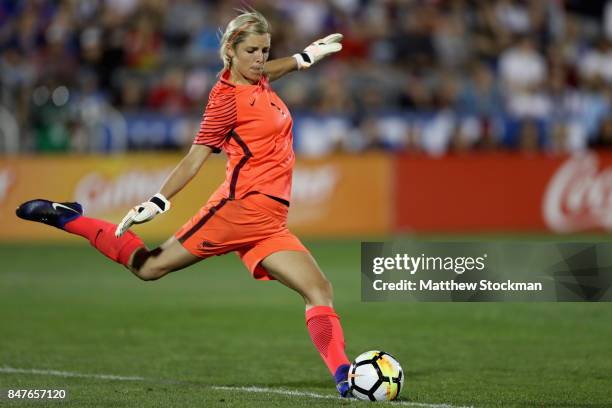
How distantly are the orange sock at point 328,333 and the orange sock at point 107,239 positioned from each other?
1.27 meters

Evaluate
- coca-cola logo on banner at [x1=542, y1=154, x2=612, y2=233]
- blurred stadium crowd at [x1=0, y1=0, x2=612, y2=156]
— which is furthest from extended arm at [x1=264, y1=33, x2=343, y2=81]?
coca-cola logo on banner at [x1=542, y1=154, x2=612, y2=233]

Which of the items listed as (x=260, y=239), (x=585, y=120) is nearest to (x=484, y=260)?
(x=260, y=239)

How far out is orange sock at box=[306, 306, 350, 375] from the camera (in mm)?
7254

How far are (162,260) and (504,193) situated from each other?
14.3m

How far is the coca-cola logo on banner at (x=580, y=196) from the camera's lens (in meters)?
20.6

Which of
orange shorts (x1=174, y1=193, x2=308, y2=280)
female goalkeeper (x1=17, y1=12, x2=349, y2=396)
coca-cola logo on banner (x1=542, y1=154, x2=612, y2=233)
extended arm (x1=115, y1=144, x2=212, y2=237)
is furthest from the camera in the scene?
coca-cola logo on banner (x1=542, y1=154, x2=612, y2=233)

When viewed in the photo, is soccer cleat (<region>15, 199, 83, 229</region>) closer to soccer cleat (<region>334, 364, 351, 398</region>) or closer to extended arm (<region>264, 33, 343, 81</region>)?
extended arm (<region>264, 33, 343, 81</region>)

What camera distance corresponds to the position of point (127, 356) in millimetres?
9312

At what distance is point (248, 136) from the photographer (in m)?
7.19

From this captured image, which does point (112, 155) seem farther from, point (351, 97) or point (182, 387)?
point (182, 387)

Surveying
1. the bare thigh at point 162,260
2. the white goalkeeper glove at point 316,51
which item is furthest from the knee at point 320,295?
the white goalkeeper glove at point 316,51

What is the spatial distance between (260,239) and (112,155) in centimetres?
1322

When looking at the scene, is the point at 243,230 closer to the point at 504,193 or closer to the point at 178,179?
the point at 178,179

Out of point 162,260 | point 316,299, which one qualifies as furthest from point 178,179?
point 316,299
